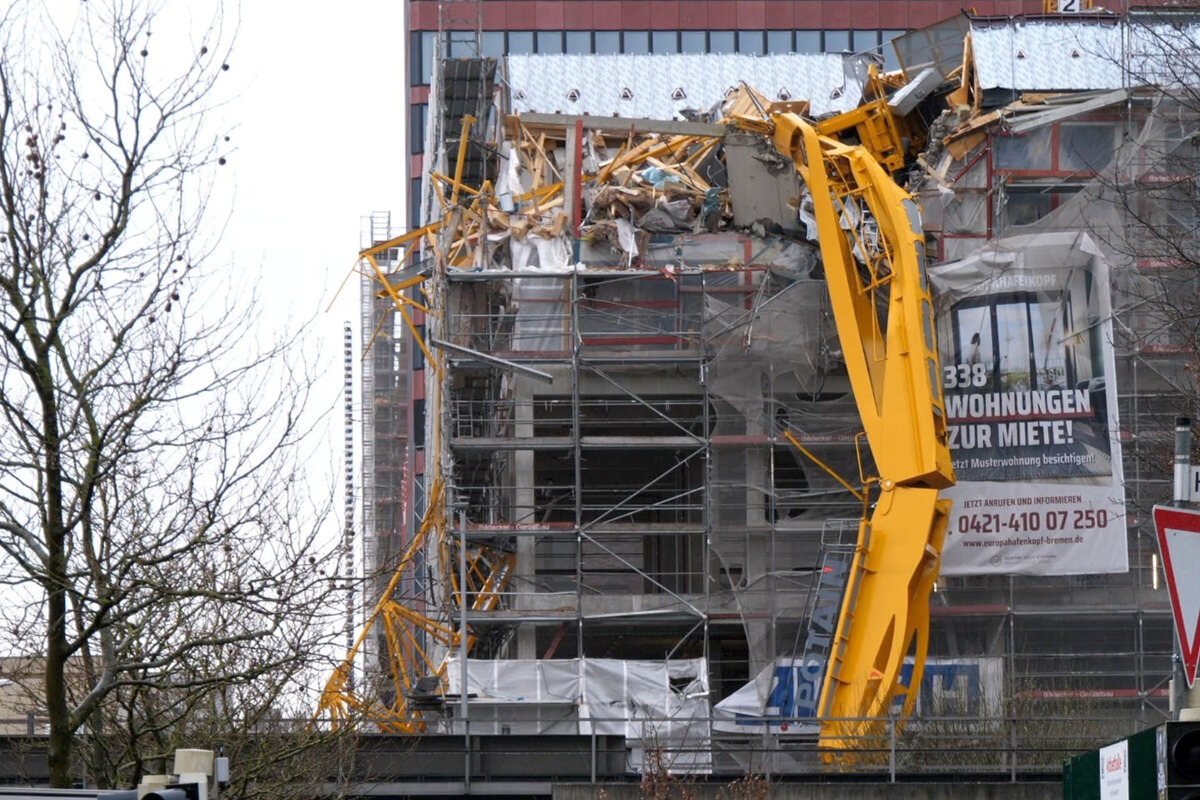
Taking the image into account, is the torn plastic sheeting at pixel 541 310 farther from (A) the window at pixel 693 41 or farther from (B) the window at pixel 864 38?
(B) the window at pixel 864 38

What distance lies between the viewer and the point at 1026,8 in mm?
72375

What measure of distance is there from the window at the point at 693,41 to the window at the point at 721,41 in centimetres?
18

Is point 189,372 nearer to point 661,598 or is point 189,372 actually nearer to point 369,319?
point 661,598

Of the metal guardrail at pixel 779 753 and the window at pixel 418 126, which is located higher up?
the window at pixel 418 126

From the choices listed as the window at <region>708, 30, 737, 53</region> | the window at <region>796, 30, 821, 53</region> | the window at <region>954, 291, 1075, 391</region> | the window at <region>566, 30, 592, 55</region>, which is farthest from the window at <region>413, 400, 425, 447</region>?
the window at <region>954, 291, 1075, 391</region>

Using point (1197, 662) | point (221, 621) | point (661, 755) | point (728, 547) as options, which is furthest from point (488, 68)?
point (1197, 662)

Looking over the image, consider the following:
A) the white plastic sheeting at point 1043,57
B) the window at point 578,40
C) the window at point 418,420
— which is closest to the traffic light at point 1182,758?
the white plastic sheeting at point 1043,57

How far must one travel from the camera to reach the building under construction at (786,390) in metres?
33.4

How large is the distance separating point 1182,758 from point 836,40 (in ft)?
208

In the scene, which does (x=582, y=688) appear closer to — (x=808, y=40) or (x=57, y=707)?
(x=57, y=707)

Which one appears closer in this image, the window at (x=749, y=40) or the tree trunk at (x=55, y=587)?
the tree trunk at (x=55, y=587)

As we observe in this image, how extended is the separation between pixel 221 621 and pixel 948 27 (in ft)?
78.3

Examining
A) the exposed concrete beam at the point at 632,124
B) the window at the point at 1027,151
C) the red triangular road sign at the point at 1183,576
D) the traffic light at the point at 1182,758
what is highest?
the exposed concrete beam at the point at 632,124

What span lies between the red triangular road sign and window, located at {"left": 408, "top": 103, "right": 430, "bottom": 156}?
2422 inches
